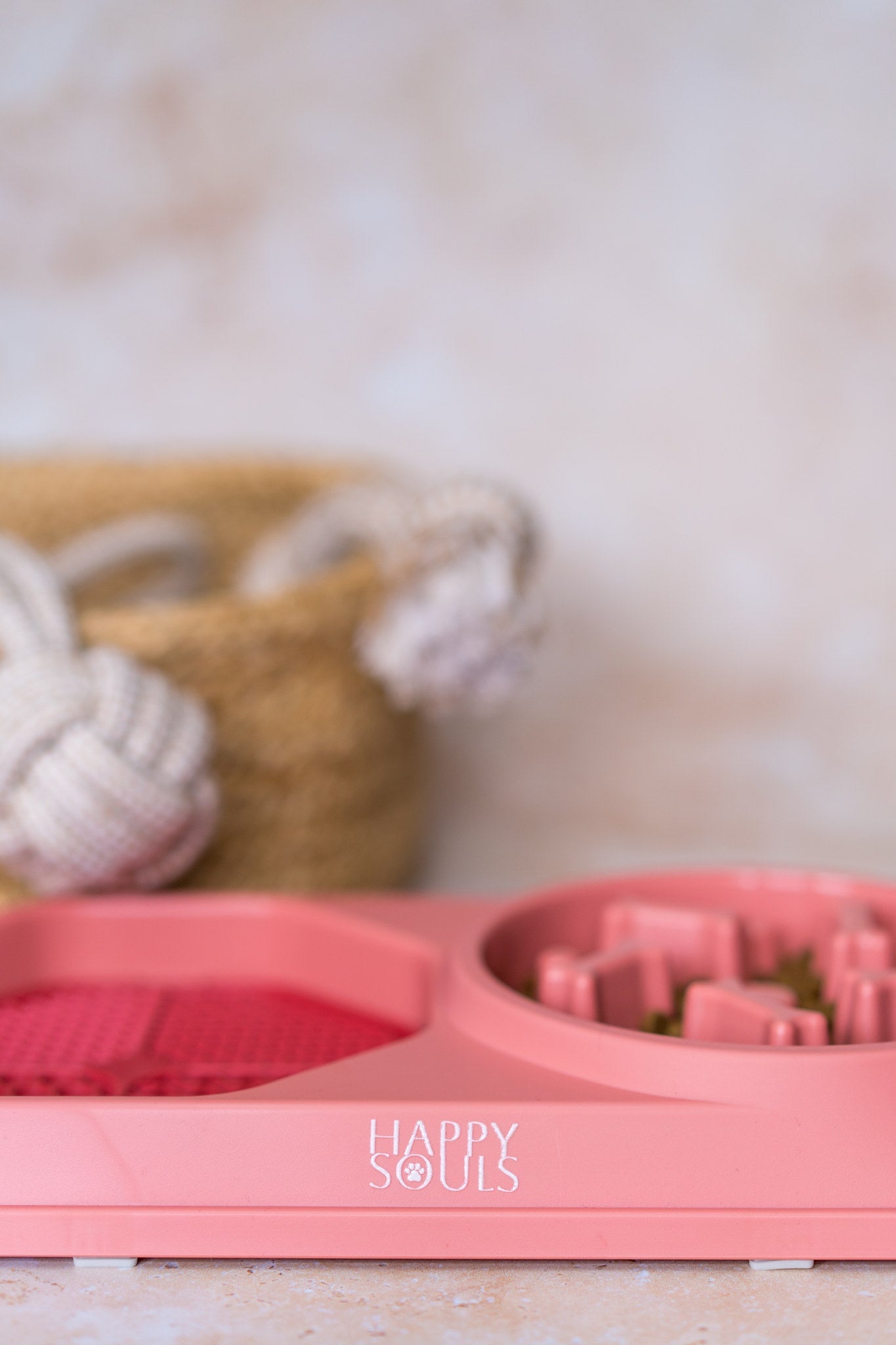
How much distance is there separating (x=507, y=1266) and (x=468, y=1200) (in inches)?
1.0

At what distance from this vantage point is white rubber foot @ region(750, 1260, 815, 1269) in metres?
0.39

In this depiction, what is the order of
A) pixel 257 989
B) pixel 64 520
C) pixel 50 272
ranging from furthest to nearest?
pixel 50 272 → pixel 64 520 → pixel 257 989

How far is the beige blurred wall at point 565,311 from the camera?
92 centimetres

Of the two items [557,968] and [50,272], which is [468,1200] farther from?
[50,272]

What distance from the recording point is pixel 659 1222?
1.26 ft

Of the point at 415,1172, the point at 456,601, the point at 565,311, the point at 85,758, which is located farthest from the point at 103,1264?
the point at 565,311

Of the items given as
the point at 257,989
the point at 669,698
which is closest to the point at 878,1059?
the point at 257,989

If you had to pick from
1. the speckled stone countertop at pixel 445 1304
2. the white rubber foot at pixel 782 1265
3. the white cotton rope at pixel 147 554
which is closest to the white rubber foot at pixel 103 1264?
the speckled stone countertop at pixel 445 1304

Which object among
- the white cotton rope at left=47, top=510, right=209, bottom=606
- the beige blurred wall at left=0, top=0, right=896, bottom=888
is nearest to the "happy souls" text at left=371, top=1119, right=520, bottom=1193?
the white cotton rope at left=47, top=510, right=209, bottom=606

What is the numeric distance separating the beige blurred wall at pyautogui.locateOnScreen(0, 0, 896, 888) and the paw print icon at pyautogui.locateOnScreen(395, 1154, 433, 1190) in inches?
19.9

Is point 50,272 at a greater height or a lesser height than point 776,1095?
greater

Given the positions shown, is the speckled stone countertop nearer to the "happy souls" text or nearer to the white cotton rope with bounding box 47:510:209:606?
the "happy souls" text

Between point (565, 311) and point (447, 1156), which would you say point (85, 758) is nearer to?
point (447, 1156)

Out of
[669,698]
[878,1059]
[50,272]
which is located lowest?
[669,698]
